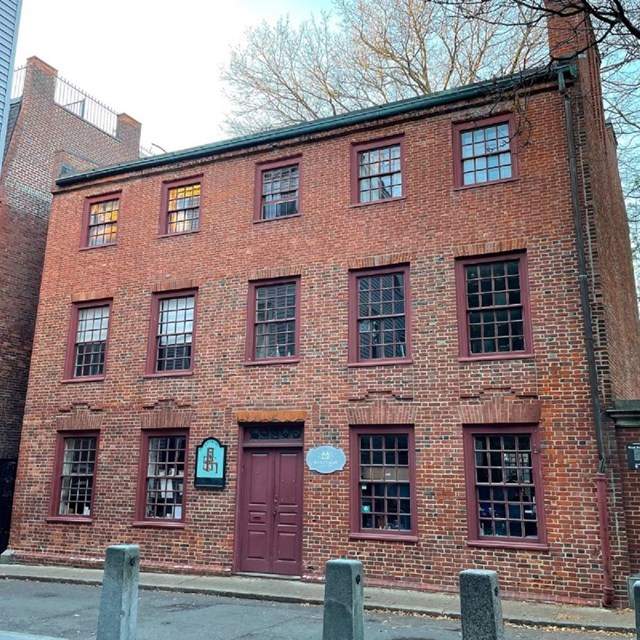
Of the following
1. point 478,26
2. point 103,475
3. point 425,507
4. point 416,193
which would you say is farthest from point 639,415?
point 478,26

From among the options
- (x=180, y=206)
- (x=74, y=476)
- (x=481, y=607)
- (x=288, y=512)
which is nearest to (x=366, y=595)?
(x=288, y=512)

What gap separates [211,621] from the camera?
9141 mm

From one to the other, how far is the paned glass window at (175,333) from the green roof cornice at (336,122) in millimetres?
3543

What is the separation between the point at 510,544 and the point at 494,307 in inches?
161

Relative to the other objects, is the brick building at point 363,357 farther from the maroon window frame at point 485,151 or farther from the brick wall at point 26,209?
the brick wall at point 26,209

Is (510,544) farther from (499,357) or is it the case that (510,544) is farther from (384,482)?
(499,357)

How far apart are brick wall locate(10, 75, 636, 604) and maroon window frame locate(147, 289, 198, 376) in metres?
0.26

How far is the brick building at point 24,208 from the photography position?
56.4ft

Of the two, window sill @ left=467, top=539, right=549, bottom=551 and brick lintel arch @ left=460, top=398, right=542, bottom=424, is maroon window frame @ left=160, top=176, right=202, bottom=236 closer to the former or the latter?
brick lintel arch @ left=460, top=398, right=542, bottom=424

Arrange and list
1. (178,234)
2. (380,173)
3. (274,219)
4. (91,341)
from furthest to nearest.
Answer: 1. (91,341)
2. (178,234)
3. (274,219)
4. (380,173)

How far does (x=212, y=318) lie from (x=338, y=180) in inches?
159

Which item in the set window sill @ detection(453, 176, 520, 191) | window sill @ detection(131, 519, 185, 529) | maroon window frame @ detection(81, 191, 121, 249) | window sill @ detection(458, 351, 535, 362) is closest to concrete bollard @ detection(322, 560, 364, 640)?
window sill @ detection(458, 351, 535, 362)

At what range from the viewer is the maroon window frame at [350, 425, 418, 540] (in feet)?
38.0

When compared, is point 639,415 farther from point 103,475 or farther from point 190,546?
point 103,475
